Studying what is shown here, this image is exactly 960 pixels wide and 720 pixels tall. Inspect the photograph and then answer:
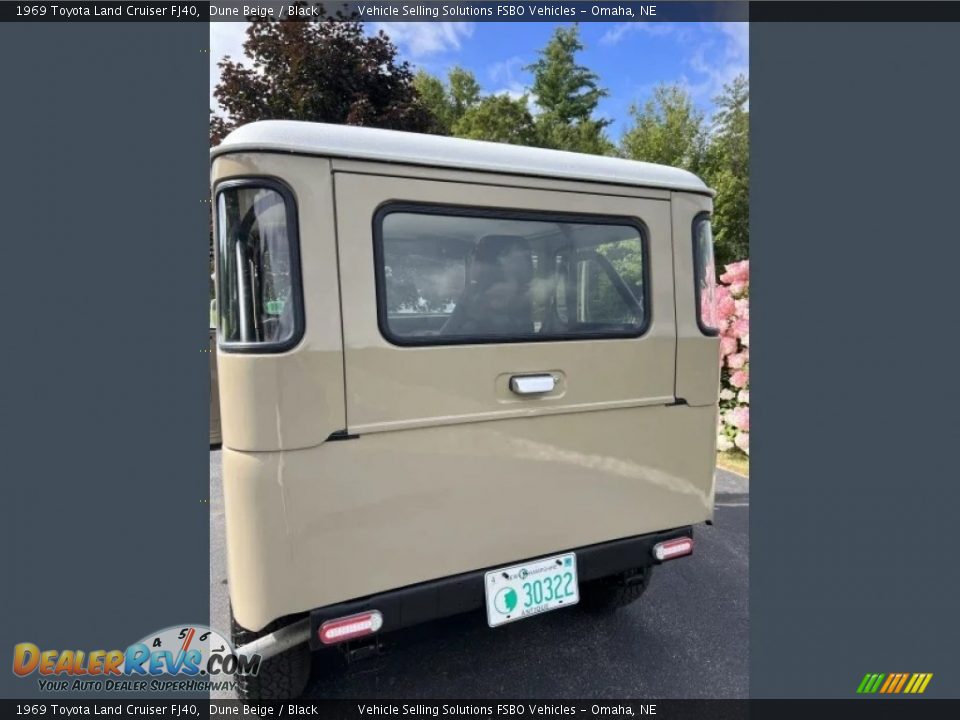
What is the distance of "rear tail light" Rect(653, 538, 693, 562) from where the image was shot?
2488mm

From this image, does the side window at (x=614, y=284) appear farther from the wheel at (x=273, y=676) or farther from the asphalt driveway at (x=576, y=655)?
the wheel at (x=273, y=676)

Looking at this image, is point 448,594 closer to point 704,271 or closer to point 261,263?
point 261,263

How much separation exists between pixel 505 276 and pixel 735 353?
4847 millimetres

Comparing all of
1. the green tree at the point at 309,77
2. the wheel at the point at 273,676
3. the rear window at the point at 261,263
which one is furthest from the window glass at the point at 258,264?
the green tree at the point at 309,77

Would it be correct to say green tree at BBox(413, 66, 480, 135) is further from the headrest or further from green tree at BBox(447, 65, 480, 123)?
the headrest

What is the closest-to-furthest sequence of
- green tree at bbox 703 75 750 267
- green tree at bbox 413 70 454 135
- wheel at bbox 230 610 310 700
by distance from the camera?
wheel at bbox 230 610 310 700 → green tree at bbox 703 75 750 267 → green tree at bbox 413 70 454 135

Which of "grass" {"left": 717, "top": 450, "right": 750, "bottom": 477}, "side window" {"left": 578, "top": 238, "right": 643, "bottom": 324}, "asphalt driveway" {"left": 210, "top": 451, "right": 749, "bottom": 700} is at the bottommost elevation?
"asphalt driveway" {"left": 210, "top": 451, "right": 749, "bottom": 700}

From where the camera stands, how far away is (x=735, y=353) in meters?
6.12

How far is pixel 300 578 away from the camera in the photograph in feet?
5.99

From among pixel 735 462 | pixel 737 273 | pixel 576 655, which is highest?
pixel 737 273

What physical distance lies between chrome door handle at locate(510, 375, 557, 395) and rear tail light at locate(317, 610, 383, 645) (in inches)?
38.8

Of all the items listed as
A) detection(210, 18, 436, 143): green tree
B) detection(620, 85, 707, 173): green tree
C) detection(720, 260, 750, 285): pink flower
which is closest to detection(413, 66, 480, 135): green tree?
detection(620, 85, 707, 173): green tree

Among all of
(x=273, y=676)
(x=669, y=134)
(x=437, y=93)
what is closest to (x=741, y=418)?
(x=273, y=676)

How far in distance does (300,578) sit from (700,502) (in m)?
1.90
